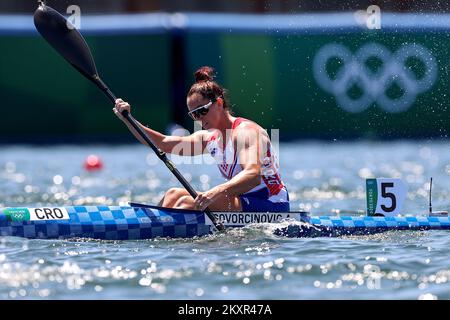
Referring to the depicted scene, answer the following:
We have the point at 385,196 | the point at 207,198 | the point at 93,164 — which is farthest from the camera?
the point at 93,164

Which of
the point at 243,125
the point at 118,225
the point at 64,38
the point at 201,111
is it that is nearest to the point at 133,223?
the point at 118,225

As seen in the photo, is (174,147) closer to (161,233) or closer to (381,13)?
(161,233)

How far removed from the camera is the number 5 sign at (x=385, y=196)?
25.3 ft

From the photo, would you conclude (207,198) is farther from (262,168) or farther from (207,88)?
(207,88)

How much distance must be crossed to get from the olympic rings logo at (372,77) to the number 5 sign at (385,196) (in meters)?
11.5

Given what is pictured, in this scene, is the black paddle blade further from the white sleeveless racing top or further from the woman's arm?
the white sleeveless racing top

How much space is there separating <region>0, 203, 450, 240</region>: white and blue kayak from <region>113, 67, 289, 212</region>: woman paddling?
10 centimetres

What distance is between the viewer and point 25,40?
20062 millimetres

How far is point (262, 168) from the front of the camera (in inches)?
290

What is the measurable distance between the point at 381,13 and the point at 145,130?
14.0 metres

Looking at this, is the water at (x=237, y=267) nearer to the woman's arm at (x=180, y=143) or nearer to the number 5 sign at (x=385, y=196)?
the number 5 sign at (x=385, y=196)

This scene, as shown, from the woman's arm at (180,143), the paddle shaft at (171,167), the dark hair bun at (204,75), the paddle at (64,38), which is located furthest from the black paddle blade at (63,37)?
the dark hair bun at (204,75)

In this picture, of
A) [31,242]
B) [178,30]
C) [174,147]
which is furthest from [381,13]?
[31,242]

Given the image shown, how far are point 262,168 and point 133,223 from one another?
1.11 m
